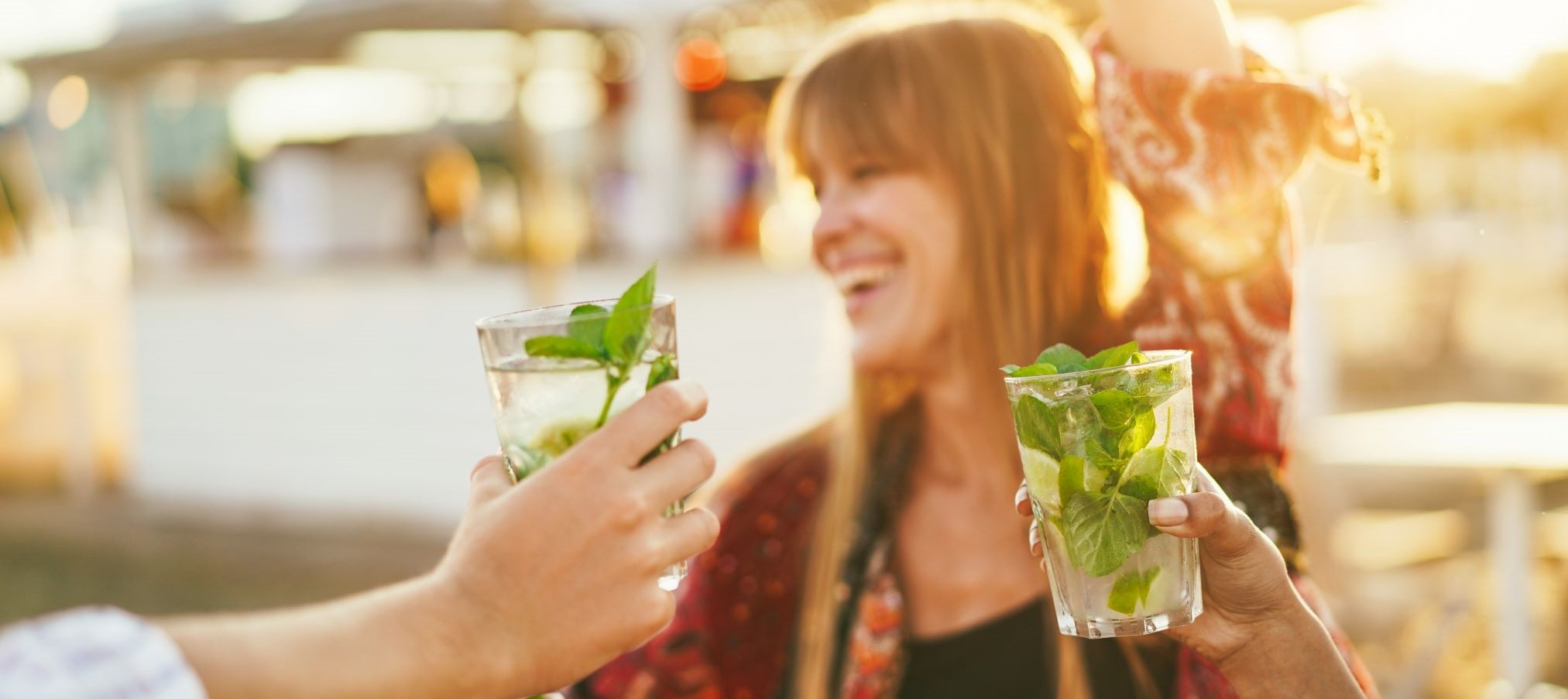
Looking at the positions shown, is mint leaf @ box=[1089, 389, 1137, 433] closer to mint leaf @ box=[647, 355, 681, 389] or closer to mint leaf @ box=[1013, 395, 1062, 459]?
mint leaf @ box=[1013, 395, 1062, 459]

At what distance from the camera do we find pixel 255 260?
1242 centimetres

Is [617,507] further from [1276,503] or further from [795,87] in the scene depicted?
[795,87]

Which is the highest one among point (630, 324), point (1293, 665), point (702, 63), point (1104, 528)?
point (702, 63)

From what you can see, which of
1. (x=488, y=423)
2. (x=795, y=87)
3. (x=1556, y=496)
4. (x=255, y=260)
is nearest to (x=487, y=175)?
(x=255, y=260)

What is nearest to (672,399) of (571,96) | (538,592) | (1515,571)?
(538,592)

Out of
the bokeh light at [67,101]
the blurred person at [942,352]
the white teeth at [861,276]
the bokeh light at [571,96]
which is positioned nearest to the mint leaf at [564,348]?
the blurred person at [942,352]

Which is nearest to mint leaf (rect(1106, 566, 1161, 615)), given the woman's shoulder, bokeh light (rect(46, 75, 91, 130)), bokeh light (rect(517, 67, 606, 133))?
the woman's shoulder

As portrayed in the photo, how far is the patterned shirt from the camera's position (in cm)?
78

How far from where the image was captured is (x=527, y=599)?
1.00 meters

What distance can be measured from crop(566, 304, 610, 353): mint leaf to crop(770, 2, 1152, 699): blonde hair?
1.04 meters

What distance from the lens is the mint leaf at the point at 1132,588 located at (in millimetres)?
1158

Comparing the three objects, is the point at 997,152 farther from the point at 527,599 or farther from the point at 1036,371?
the point at 527,599

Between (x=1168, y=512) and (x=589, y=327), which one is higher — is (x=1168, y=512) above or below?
below

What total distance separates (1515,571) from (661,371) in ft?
12.7
